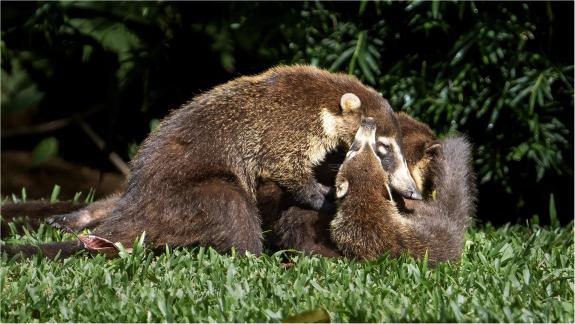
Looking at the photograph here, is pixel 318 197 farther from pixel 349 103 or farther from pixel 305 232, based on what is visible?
pixel 349 103

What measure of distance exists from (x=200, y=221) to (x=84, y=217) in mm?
1652

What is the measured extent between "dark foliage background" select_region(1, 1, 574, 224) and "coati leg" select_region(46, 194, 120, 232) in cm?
221

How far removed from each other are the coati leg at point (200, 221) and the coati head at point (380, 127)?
1.02 m

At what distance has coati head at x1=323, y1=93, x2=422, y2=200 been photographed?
6064 mm

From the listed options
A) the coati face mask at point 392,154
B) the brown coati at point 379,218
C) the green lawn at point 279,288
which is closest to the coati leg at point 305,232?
the brown coati at point 379,218

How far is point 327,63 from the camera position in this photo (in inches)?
315

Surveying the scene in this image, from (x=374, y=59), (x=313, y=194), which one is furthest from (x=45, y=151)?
(x=313, y=194)

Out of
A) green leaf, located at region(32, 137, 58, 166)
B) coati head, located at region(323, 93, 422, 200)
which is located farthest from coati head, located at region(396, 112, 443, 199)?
green leaf, located at region(32, 137, 58, 166)

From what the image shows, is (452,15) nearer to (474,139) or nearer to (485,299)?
(474,139)

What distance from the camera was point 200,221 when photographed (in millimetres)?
5520

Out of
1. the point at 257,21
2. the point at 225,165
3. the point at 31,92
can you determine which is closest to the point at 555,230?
the point at 225,165

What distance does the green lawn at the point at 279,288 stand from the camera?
408 cm

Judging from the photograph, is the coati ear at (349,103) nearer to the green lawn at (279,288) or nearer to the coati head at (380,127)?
the coati head at (380,127)

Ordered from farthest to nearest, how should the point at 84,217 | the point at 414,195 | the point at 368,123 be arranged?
the point at 84,217, the point at 368,123, the point at 414,195
